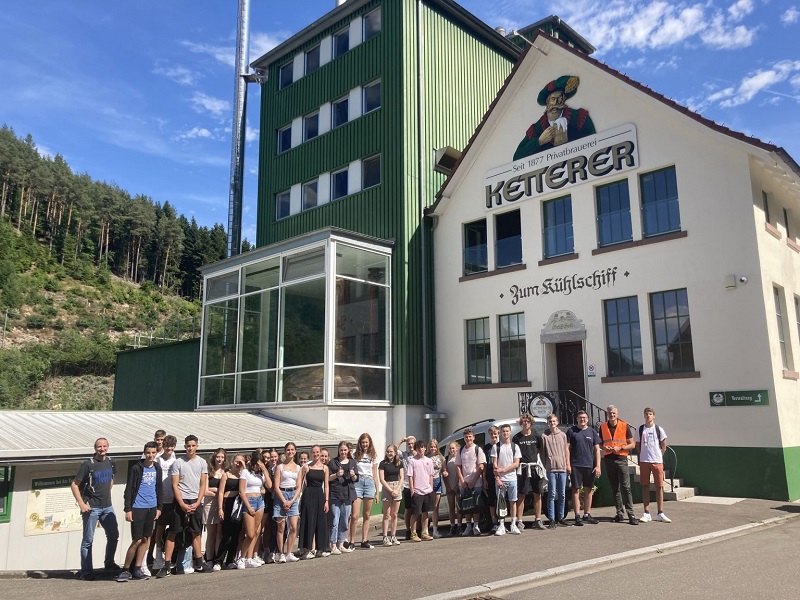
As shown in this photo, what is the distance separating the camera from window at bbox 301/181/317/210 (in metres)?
21.8

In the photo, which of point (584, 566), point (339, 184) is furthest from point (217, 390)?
point (584, 566)

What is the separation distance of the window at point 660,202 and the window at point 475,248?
448 cm

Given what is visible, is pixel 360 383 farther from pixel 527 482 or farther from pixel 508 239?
pixel 527 482

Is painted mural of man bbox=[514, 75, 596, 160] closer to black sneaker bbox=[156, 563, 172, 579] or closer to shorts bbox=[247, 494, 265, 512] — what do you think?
shorts bbox=[247, 494, 265, 512]

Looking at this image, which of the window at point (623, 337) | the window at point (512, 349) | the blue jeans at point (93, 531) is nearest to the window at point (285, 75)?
the window at point (512, 349)

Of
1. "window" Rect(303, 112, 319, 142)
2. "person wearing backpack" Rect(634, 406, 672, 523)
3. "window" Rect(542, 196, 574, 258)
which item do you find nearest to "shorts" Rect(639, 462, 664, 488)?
"person wearing backpack" Rect(634, 406, 672, 523)

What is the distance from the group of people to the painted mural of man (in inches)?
332

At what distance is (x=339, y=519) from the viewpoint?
32.2ft

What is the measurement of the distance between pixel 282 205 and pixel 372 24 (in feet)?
21.5

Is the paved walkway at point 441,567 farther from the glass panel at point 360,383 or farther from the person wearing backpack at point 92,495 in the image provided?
the glass panel at point 360,383

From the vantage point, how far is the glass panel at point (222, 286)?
19547 millimetres

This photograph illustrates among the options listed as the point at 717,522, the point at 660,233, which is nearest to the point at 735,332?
the point at 660,233

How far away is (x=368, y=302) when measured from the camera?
17.8m

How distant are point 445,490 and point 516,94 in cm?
1128
